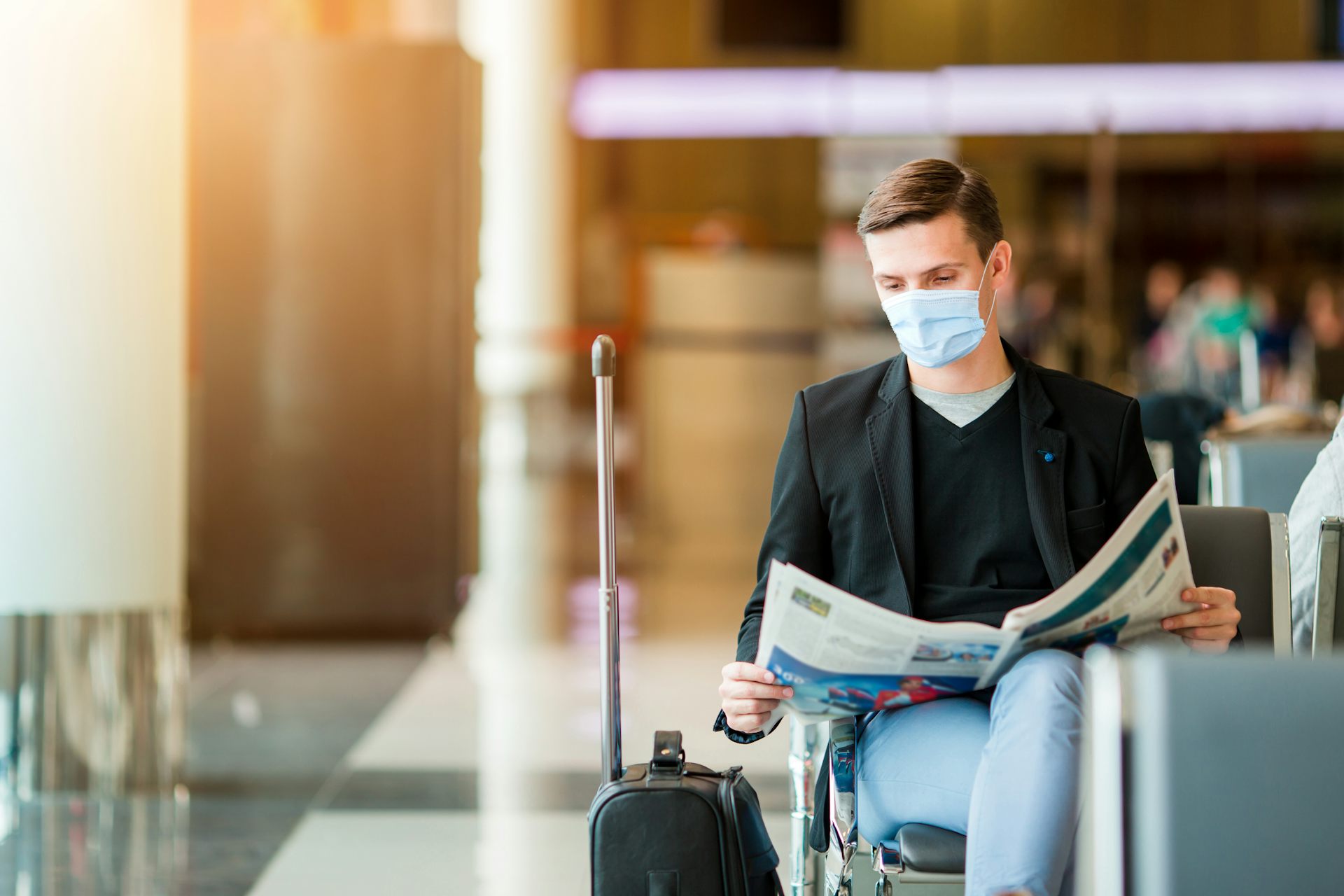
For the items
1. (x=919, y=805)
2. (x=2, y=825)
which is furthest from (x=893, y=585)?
(x=2, y=825)

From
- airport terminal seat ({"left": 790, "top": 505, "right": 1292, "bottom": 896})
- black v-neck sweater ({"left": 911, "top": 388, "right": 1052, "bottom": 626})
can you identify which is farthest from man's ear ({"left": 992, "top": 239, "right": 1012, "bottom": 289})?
airport terminal seat ({"left": 790, "top": 505, "right": 1292, "bottom": 896})

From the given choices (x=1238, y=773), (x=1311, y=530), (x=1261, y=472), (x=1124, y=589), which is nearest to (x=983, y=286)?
(x=1124, y=589)

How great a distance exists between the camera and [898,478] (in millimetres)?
→ 1951

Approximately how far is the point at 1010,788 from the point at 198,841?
209 centimetres

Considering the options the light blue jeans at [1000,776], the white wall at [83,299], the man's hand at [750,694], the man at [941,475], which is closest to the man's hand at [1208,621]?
the man at [941,475]

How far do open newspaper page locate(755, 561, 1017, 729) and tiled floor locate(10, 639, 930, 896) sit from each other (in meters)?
1.30

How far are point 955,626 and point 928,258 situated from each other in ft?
1.79

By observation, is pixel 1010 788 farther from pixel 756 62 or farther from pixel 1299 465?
pixel 756 62

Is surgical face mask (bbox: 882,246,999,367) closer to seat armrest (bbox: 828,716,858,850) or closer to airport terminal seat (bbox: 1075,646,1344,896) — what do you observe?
seat armrest (bbox: 828,716,858,850)

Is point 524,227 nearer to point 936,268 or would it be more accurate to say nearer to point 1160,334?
point 1160,334

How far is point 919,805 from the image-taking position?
1.84 metres

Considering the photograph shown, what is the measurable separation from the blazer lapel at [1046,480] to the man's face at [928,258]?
15 cm

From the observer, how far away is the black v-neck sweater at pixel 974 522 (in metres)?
1.93


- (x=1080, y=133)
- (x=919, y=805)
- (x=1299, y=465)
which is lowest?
(x=919, y=805)
